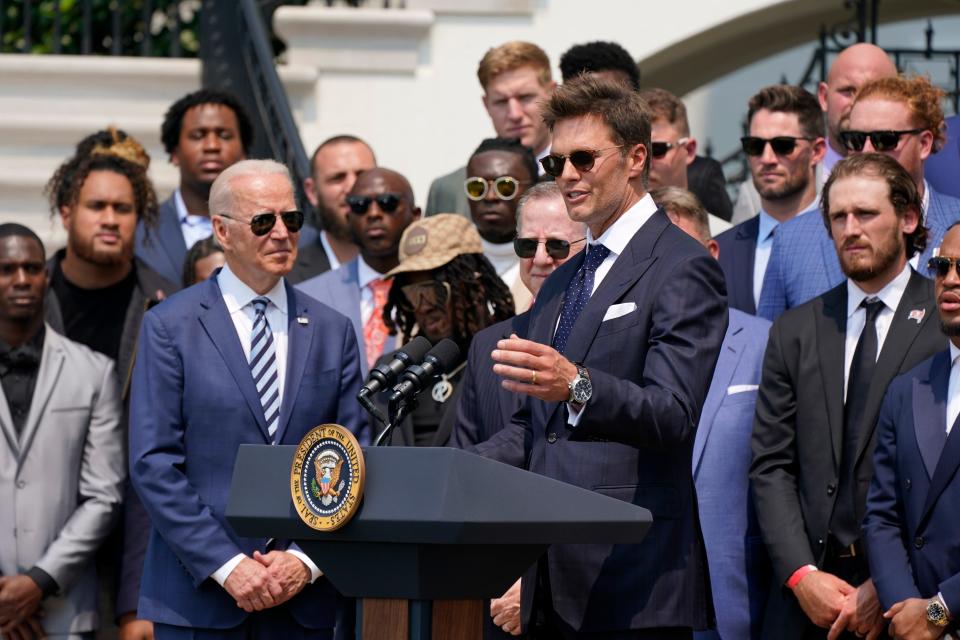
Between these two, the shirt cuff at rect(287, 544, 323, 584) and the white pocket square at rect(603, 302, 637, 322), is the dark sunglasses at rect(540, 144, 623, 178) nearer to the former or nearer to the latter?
the white pocket square at rect(603, 302, 637, 322)

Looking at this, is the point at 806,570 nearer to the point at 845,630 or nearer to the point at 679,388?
the point at 845,630

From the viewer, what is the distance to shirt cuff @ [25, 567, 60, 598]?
6.50 meters

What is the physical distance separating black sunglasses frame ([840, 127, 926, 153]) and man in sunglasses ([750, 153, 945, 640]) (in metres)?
0.62

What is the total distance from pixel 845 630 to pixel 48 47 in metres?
8.13

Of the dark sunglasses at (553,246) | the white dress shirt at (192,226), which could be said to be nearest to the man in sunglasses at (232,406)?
the dark sunglasses at (553,246)

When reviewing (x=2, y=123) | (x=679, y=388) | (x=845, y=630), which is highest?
(x=2, y=123)

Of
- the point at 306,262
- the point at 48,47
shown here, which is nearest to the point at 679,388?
the point at 306,262

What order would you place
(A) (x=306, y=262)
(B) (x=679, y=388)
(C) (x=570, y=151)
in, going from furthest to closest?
(A) (x=306, y=262), (C) (x=570, y=151), (B) (x=679, y=388)

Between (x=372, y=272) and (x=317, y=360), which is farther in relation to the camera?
(x=372, y=272)

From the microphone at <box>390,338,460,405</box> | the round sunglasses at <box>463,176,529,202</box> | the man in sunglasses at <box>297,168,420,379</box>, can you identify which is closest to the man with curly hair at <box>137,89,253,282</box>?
the man in sunglasses at <box>297,168,420,379</box>

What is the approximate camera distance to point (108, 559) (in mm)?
6852

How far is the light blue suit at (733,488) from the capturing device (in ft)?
19.5

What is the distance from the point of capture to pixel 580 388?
405cm

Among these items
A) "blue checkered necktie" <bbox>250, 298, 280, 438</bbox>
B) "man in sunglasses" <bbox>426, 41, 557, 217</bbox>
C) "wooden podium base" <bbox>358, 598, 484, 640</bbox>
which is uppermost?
"man in sunglasses" <bbox>426, 41, 557, 217</bbox>
